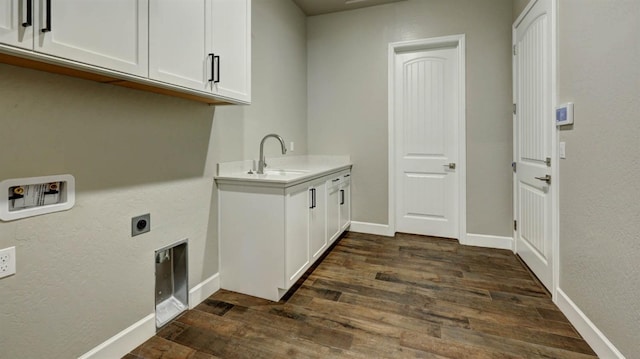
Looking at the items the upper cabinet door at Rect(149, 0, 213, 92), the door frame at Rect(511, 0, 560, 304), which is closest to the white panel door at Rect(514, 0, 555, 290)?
the door frame at Rect(511, 0, 560, 304)

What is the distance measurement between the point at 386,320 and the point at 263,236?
1.01m

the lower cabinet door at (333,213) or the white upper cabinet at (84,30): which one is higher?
the white upper cabinet at (84,30)

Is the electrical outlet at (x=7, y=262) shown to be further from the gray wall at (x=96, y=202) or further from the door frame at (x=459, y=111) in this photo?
the door frame at (x=459, y=111)

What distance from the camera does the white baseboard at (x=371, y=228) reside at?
3.65m

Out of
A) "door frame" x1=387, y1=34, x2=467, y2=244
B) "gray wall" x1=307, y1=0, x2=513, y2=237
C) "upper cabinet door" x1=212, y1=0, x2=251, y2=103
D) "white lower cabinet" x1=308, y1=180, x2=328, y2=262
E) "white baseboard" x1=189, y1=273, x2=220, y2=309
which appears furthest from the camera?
"door frame" x1=387, y1=34, x2=467, y2=244

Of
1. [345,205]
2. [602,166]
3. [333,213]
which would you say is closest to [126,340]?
[333,213]

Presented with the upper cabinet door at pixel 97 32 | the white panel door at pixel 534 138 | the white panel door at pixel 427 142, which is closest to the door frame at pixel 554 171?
the white panel door at pixel 534 138

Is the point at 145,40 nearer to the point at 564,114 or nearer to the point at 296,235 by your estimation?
the point at 296,235

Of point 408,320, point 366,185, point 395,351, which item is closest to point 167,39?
point 395,351

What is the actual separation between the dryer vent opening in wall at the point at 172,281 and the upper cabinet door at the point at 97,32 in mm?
1170

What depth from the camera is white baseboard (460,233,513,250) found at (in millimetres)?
3188

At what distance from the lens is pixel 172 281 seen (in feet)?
6.61

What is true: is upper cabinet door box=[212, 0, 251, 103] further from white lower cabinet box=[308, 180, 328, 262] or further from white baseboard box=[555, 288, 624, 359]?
white baseboard box=[555, 288, 624, 359]

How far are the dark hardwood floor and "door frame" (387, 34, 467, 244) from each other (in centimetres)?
85
